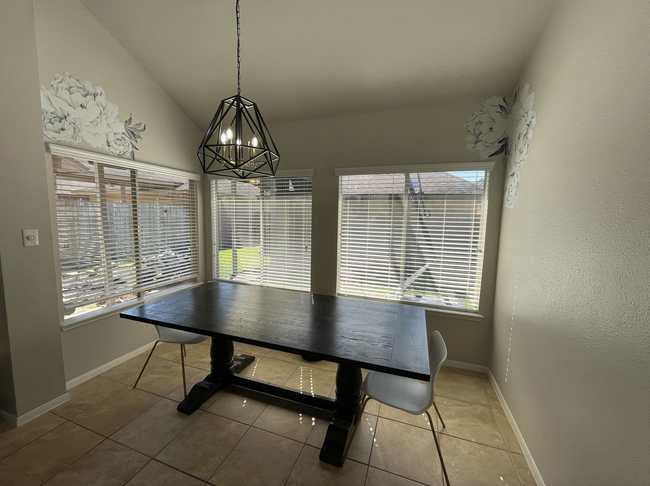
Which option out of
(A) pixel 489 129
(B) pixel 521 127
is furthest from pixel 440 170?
(B) pixel 521 127

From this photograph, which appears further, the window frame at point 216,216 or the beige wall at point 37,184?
the window frame at point 216,216

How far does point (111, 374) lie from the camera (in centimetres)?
248

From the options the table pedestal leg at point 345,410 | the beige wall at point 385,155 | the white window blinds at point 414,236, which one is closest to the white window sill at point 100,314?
the beige wall at point 385,155

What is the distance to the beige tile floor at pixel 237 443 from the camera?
1540 mm

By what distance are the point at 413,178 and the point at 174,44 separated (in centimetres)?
243

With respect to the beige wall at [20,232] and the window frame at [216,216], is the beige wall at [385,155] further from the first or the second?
the beige wall at [20,232]

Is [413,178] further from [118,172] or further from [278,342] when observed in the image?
[118,172]

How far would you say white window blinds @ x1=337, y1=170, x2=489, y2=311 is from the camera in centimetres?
256

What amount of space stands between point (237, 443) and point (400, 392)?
1.09m

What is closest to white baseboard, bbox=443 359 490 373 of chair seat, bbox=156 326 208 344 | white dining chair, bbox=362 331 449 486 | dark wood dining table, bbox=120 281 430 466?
dark wood dining table, bbox=120 281 430 466

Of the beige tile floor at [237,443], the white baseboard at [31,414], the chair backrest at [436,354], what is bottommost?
the beige tile floor at [237,443]

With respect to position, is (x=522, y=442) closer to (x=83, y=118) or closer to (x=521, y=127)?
(x=521, y=127)

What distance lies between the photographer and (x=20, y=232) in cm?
180

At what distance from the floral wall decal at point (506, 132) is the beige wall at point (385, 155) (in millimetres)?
82
